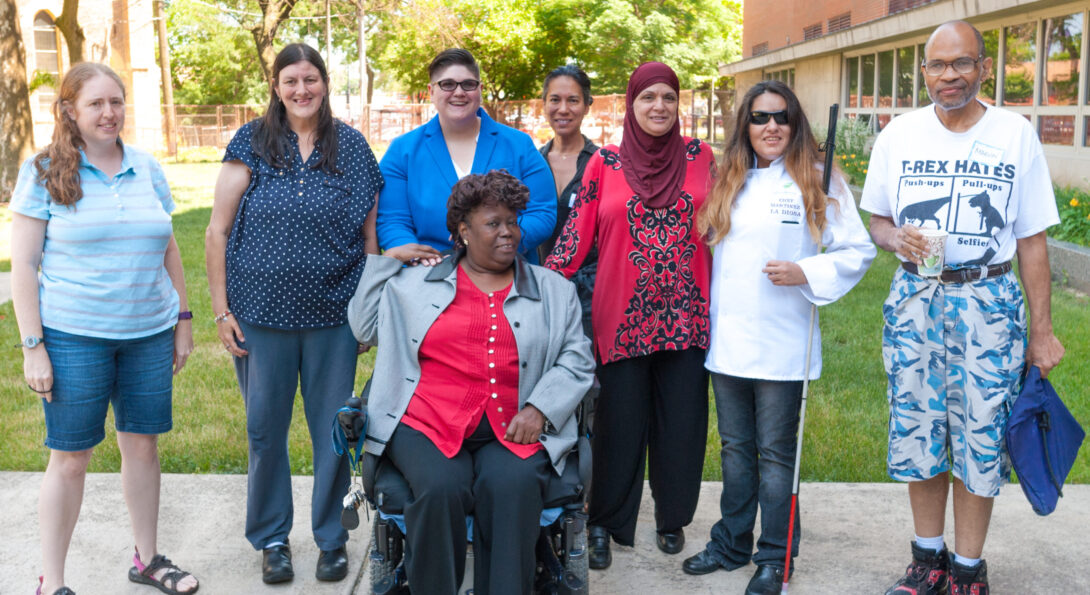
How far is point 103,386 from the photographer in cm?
367

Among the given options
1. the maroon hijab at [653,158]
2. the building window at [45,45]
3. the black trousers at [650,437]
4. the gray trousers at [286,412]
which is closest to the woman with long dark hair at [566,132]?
the maroon hijab at [653,158]

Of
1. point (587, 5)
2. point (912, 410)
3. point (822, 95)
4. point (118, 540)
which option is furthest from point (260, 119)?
point (587, 5)

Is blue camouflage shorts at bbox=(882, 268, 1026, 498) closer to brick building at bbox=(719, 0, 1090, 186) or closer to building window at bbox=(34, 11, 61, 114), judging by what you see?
brick building at bbox=(719, 0, 1090, 186)

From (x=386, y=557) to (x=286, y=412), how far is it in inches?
35.4

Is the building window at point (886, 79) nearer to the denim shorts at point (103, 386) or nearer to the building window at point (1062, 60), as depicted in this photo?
the building window at point (1062, 60)

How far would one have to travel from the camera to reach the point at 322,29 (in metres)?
64.9

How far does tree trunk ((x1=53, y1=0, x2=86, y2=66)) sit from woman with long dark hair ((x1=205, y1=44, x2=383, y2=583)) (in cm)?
2158

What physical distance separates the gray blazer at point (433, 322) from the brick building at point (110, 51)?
2669 centimetres

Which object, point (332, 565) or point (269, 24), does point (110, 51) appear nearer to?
point (269, 24)

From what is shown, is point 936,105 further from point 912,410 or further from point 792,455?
point 792,455

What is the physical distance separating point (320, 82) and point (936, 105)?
90.4 inches

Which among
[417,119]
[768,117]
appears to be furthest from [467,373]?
[417,119]

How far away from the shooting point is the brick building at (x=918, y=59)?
13453 millimetres

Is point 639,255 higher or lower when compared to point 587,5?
lower
